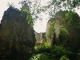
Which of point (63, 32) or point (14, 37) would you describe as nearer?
point (14, 37)

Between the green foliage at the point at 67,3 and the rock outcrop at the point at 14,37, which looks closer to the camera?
the green foliage at the point at 67,3

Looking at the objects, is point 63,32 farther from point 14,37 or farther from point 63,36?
point 14,37

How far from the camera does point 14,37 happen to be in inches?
664

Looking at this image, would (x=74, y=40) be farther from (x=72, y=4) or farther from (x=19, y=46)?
(x=72, y=4)

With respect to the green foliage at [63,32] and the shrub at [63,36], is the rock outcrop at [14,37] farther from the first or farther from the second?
the green foliage at [63,32]

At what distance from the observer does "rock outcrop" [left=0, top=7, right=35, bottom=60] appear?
15.9m

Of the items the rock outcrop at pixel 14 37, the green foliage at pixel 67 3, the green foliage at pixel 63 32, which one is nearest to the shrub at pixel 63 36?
the green foliage at pixel 63 32

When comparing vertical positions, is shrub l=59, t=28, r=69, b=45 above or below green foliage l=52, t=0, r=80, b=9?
below

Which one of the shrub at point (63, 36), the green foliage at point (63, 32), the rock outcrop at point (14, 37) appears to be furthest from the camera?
the green foliage at point (63, 32)

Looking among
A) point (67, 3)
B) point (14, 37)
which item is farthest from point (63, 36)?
point (67, 3)

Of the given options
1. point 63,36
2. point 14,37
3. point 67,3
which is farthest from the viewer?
point 63,36

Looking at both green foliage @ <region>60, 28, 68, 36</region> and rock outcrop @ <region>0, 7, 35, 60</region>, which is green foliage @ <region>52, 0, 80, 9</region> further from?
green foliage @ <region>60, 28, 68, 36</region>

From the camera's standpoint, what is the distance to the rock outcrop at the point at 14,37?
1592 cm

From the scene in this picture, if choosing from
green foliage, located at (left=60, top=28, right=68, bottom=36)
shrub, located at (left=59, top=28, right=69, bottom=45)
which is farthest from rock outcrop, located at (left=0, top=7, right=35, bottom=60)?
green foliage, located at (left=60, top=28, right=68, bottom=36)
